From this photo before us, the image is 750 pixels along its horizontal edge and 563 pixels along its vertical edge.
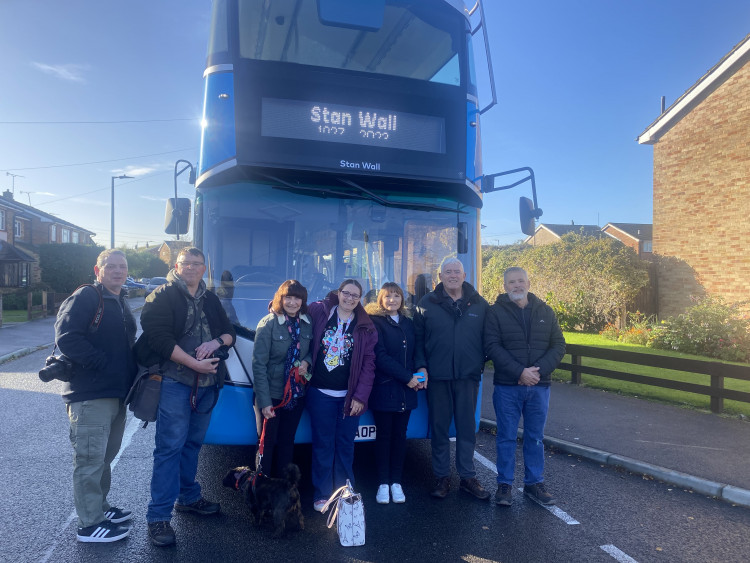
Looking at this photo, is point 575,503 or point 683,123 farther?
point 683,123

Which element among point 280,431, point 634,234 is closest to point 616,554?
point 280,431

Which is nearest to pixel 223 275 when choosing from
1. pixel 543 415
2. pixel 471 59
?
pixel 543 415

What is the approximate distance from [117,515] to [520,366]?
3329 millimetres

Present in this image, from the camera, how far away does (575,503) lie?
174 inches

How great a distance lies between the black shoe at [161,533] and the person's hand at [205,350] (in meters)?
1.18

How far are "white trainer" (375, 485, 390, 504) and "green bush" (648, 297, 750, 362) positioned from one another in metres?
10.2

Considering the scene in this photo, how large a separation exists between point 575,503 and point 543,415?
2.70ft

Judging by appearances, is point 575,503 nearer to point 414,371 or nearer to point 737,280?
point 414,371

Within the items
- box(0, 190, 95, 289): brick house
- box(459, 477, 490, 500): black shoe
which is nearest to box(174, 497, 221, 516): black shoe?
box(459, 477, 490, 500): black shoe

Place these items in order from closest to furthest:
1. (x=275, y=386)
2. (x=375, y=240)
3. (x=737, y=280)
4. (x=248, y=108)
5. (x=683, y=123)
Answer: (x=275, y=386) → (x=248, y=108) → (x=375, y=240) → (x=737, y=280) → (x=683, y=123)

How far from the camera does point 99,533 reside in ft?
11.6

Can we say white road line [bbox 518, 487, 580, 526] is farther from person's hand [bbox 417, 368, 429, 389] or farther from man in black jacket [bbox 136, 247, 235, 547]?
man in black jacket [bbox 136, 247, 235, 547]

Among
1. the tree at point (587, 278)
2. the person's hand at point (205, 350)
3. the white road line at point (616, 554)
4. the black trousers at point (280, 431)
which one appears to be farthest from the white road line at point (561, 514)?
the tree at point (587, 278)

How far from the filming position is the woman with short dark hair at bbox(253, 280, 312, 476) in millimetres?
3883
